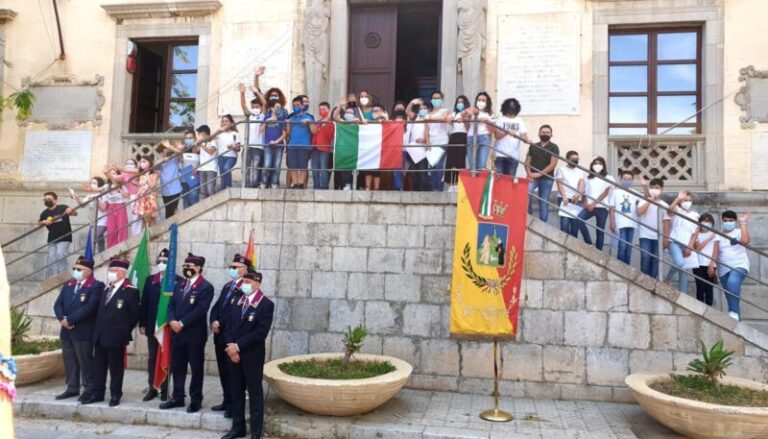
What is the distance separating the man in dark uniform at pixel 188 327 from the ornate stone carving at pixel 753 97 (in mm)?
9012

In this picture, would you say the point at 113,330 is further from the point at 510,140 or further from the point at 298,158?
the point at 510,140

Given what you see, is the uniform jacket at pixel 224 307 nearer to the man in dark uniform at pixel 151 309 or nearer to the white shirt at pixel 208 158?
the man in dark uniform at pixel 151 309

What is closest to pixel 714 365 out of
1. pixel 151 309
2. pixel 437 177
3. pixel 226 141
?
pixel 437 177

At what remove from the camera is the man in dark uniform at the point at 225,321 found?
246 inches

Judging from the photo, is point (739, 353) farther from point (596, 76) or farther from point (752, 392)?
point (596, 76)

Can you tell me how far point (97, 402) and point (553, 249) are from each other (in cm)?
582

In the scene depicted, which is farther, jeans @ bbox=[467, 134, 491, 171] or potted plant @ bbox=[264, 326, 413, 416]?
jeans @ bbox=[467, 134, 491, 171]

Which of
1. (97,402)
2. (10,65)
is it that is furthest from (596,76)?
→ (10,65)

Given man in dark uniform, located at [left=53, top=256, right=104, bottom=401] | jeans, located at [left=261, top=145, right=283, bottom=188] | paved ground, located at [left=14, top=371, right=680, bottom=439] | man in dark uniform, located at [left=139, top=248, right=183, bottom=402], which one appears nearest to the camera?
paved ground, located at [left=14, top=371, right=680, bottom=439]

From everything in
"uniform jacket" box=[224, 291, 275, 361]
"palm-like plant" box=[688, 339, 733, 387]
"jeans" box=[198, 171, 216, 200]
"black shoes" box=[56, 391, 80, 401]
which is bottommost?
"black shoes" box=[56, 391, 80, 401]

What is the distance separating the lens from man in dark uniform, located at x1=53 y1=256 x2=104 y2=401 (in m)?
6.91

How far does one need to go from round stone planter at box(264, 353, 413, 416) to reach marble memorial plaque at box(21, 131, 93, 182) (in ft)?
25.7

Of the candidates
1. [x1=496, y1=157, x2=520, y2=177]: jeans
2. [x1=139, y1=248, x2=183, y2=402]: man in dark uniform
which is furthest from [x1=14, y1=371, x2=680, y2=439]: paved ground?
[x1=496, y1=157, x2=520, y2=177]: jeans

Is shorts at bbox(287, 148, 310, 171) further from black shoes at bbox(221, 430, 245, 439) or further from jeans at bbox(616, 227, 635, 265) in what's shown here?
jeans at bbox(616, 227, 635, 265)
